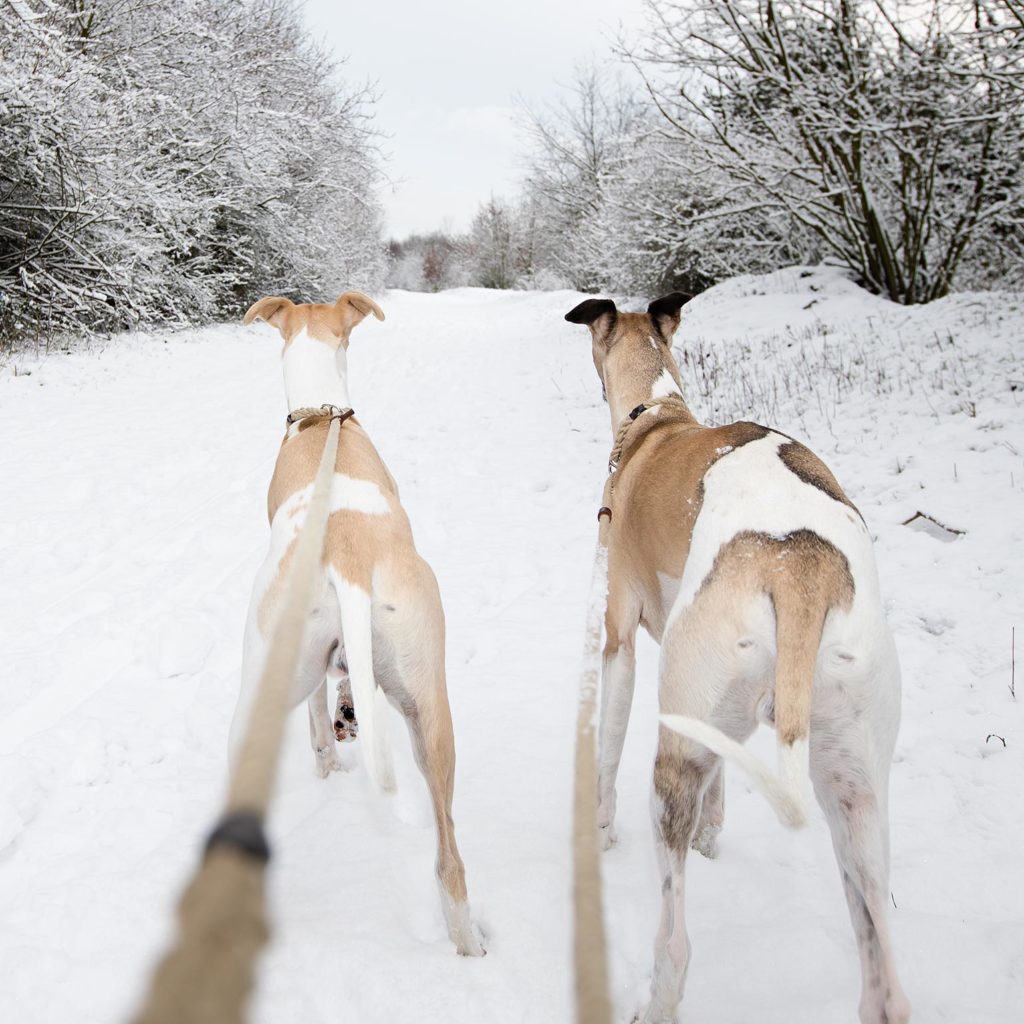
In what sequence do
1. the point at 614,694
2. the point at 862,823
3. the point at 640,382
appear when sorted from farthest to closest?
the point at 640,382 < the point at 614,694 < the point at 862,823

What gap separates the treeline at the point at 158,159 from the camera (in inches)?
405

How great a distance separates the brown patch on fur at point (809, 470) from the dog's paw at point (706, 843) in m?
1.38

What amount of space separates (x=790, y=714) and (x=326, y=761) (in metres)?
2.13

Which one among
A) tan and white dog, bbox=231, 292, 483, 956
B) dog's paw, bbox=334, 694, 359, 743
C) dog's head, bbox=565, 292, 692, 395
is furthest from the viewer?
dog's head, bbox=565, 292, 692, 395

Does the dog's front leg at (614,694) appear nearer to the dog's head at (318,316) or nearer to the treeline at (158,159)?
the dog's head at (318,316)

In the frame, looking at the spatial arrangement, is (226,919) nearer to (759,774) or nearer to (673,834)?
(759,774)

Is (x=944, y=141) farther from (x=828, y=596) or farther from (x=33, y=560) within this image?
(x=33, y=560)

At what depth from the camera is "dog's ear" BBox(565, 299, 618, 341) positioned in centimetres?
354

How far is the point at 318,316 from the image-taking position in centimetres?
381

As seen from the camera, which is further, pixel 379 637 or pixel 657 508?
pixel 657 508

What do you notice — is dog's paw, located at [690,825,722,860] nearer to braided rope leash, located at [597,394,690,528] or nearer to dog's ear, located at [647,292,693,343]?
braided rope leash, located at [597,394,690,528]

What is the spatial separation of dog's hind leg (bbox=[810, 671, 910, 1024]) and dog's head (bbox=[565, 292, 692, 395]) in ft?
6.86

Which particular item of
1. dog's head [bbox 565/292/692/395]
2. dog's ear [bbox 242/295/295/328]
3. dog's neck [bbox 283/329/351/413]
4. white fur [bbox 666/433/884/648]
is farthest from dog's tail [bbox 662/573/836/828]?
dog's ear [bbox 242/295/295/328]

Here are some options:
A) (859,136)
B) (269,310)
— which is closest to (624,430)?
(269,310)
